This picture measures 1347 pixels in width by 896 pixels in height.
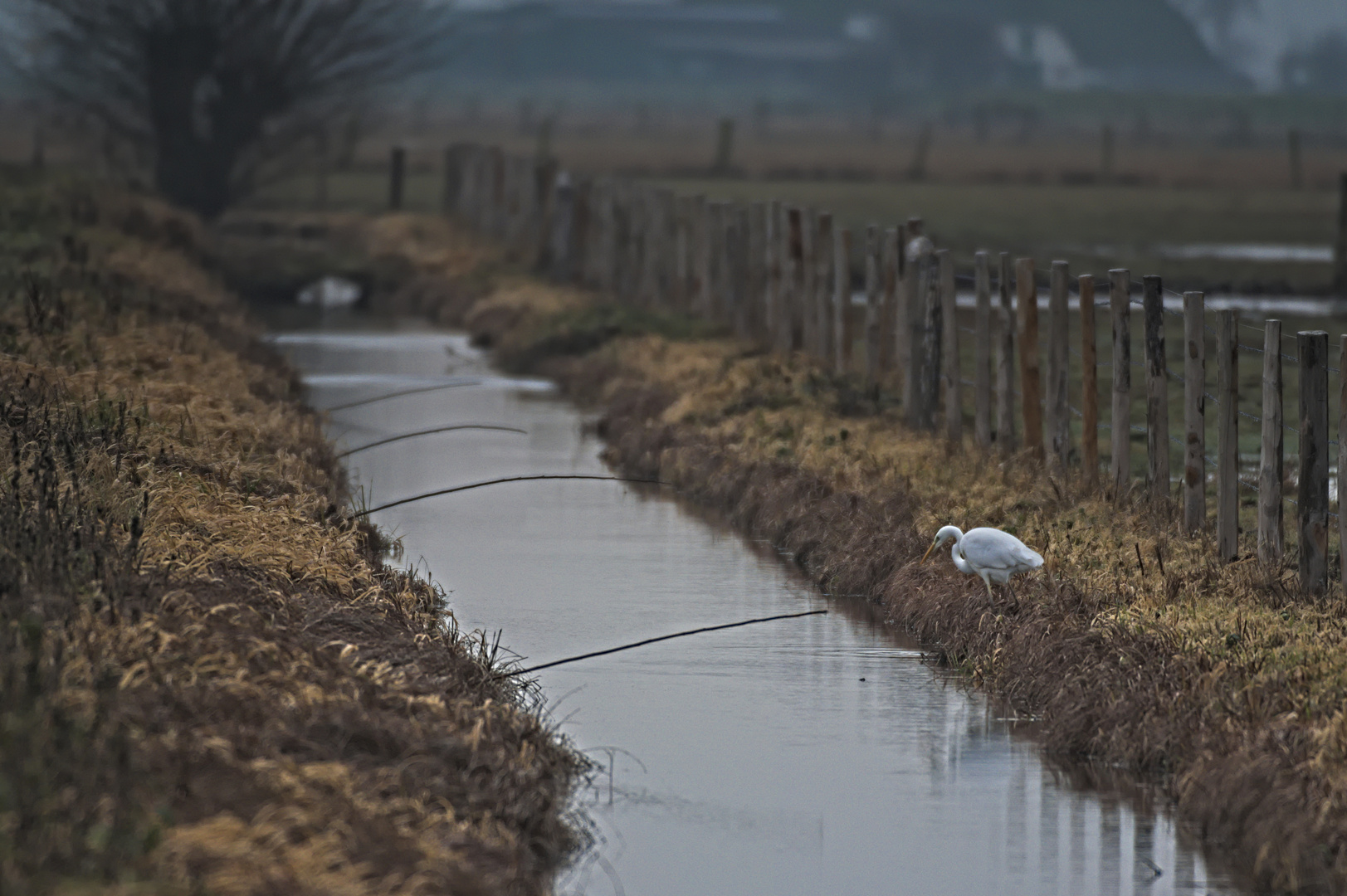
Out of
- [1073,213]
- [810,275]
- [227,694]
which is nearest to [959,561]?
[227,694]

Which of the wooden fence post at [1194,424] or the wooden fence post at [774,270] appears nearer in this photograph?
the wooden fence post at [1194,424]

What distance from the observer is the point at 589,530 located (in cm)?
1486

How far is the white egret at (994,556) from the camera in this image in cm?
1079

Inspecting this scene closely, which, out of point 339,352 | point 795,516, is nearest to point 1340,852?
point 795,516

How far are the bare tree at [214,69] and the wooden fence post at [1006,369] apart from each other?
958 inches

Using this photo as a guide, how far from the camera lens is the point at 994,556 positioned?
1080cm

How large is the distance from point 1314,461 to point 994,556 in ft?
5.17

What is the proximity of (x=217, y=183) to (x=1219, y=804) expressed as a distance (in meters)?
33.5

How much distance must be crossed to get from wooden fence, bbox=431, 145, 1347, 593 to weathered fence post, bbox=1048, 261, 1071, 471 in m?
0.01

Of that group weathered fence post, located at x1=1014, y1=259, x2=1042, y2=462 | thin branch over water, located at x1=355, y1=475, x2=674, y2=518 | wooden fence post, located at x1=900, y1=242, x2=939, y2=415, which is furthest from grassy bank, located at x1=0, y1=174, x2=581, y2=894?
wooden fence post, located at x1=900, y1=242, x2=939, y2=415

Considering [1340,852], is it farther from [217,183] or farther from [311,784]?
[217,183]

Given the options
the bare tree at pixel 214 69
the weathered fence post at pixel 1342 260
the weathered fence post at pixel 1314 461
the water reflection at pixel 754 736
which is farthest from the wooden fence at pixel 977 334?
the bare tree at pixel 214 69

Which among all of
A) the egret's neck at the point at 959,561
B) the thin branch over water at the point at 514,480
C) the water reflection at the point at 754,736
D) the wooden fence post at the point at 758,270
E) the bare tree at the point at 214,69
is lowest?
the water reflection at the point at 754,736

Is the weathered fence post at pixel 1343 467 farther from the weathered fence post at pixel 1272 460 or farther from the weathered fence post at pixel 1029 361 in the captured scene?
the weathered fence post at pixel 1029 361
